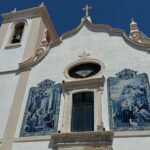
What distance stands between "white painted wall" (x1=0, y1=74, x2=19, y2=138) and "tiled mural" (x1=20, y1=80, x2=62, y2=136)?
0.88 m

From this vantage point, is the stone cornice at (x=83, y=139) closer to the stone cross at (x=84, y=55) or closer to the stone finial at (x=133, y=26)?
the stone cross at (x=84, y=55)

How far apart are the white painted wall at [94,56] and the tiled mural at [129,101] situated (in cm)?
29

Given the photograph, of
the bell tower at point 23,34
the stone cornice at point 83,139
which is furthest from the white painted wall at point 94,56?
the bell tower at point 23,34

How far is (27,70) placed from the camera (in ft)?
46.2

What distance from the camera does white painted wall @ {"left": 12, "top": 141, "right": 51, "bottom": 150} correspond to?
10609 mm

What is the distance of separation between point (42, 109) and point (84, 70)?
8.39 feet

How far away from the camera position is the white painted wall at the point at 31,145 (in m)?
10.6

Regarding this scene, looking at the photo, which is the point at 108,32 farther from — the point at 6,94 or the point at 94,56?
A: the point at 6,94

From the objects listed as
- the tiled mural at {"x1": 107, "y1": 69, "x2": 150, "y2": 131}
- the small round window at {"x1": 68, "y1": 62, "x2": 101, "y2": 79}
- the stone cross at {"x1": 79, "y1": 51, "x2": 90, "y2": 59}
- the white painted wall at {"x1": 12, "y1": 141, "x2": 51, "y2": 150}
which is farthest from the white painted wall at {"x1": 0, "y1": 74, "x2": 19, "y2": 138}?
the tiled mural at {"x1": 107, "y1": 69, "x2": 150, "y2": 131}

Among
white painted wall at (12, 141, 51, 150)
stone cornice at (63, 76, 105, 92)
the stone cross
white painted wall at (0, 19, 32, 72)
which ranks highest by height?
white painted wall at (0, 19, 32, 72)

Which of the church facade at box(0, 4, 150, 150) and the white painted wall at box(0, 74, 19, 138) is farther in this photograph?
the white painted wall at box(0, 74, 19, 138)

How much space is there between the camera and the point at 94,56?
13.5 metres

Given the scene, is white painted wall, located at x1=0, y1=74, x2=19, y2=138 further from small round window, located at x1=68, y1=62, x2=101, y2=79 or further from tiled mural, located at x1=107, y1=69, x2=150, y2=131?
tiled mural, located at x1=107, y1=69, x2=150, y2=131

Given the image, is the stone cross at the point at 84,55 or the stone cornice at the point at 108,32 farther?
the stone cross at the point at 84,55
